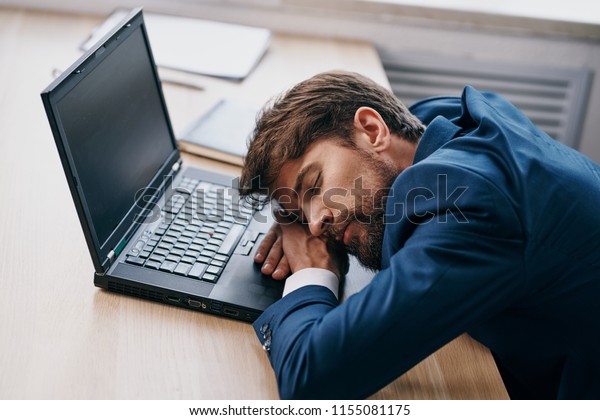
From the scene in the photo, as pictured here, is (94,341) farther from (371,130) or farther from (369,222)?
(371,130)

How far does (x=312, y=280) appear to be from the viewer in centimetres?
96

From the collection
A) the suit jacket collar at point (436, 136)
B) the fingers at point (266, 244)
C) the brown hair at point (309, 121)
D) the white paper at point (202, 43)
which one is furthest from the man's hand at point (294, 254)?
the white paper at point (202, 43)

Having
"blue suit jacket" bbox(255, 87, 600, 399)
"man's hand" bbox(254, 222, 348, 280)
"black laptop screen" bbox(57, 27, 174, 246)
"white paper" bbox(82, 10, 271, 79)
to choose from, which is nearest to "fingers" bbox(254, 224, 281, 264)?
"man's hand" bbox(254, 222, 348, 280)

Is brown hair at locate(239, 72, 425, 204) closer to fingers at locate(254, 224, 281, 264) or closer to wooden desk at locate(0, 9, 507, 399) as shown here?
fingers at locate(254, 224, 281, 264)

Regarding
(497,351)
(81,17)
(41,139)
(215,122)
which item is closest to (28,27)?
(81,17)

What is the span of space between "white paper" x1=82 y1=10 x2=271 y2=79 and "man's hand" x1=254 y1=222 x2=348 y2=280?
2.34 ft

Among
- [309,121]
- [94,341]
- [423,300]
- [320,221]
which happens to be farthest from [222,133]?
[423,300]

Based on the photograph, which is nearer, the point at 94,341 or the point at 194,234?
the point at 94,341

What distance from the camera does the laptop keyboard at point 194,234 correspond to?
3.21 ft

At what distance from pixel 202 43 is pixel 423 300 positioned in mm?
1215

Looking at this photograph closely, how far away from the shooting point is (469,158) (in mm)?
865

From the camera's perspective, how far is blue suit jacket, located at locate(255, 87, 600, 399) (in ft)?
2.56

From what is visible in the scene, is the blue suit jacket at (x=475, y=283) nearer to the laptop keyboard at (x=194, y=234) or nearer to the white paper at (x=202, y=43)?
the laptop keyboard at (x=194, y=234)

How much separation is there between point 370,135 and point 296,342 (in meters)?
0.42
